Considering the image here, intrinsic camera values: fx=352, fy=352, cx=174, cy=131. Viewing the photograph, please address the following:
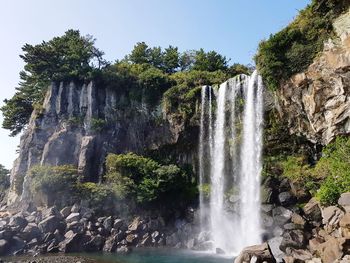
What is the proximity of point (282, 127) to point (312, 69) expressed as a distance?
5.23 metres

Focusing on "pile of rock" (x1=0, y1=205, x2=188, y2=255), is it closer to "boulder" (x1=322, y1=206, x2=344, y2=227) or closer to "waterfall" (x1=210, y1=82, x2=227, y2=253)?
"waterfall" (x1=210, y1=82, x2=227, y2=253)

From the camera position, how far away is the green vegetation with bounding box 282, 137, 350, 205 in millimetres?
18672

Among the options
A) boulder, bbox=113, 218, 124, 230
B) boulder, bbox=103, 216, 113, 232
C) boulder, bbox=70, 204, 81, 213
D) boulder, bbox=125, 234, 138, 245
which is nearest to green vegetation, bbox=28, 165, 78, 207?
boulder, bbox=70, 204, 81, 213

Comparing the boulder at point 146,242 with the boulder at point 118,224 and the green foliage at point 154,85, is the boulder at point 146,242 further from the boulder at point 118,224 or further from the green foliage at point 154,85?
the green foliage at point 154,85

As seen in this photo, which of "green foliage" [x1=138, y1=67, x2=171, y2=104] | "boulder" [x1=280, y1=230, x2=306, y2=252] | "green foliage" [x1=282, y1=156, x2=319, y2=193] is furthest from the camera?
"green foliage" [x1=138, y1=67, x2=171, y2=104]

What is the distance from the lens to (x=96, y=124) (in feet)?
115

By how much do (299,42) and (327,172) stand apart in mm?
8808

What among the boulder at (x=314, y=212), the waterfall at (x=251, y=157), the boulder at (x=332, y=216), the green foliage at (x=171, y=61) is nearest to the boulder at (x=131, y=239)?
the waterfall at (x=251, y=157)

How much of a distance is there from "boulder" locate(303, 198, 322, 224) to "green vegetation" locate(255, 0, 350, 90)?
877 cm

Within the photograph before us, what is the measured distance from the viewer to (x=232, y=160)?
28.5 m

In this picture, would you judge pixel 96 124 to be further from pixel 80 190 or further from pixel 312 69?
pixel 312 69

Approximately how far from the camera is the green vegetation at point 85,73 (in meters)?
36.2

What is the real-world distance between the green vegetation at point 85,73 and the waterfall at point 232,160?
414 centimetres

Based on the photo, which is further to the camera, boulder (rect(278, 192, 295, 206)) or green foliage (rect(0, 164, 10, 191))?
green foliage (rect(0, 164, 10, 191))
